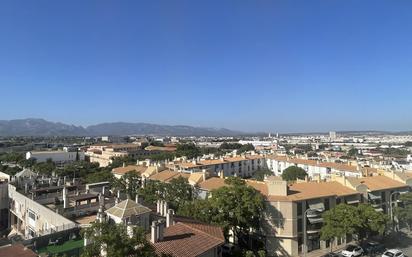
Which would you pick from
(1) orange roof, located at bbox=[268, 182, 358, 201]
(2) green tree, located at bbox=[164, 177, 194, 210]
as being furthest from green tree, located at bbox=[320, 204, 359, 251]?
(2) green tree, located at bbox=[164, 177, 194, 210]

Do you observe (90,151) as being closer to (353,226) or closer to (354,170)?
(354,170)

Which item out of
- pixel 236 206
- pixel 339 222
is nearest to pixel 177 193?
pixel 236 206

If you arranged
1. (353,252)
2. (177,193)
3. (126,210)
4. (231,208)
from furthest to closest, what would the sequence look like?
1. (177,193)
2. (353,252)
3. (231,208)
4. (126,210)

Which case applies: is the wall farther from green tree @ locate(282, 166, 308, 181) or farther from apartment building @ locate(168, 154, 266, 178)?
green tree @ locate(282, 166, 308, 181)

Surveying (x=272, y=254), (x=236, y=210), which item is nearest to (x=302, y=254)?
(x=272, y=254)

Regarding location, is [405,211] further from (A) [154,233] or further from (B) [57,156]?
(B) [57,156]

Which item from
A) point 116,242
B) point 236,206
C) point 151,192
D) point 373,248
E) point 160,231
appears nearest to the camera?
point 116,242
